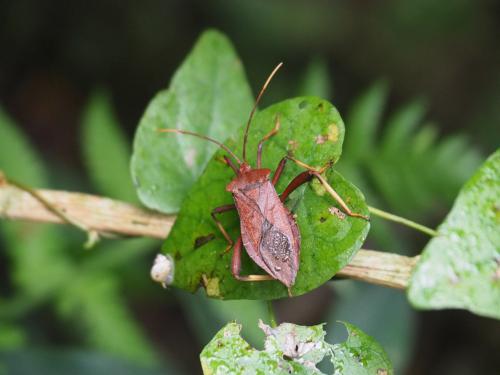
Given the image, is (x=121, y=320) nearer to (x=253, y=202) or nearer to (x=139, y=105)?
(x=253, y=202)

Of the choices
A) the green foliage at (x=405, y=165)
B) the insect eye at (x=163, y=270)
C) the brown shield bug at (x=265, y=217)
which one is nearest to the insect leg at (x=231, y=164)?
the brown shield bug at (x=265, y=217)

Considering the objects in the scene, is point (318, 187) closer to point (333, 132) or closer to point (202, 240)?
point (333, 132)

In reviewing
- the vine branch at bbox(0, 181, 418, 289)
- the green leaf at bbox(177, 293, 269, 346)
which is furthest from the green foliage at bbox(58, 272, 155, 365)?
the vine branch at bbox(0, 181, 418, 289)

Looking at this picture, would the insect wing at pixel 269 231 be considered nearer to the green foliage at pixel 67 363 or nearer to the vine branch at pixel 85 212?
the vine branch at pixel 85 212

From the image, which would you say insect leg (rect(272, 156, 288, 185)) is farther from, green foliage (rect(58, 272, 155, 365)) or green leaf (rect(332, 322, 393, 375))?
green foliage (rect(58, 272, 155, 365))

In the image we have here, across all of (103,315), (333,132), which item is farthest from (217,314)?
(333,132)
